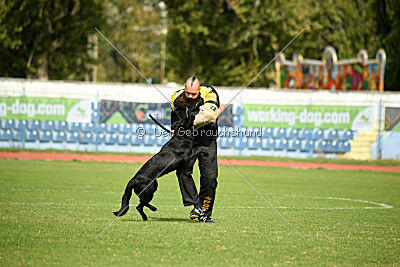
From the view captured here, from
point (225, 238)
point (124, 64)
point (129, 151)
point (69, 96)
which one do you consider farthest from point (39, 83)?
point (124, 64)

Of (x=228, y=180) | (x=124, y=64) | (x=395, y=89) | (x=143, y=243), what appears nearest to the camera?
(x=143, y=243)

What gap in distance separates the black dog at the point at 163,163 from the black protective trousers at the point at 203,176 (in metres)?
0.18

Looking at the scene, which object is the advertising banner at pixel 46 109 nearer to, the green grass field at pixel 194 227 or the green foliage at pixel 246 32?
the green grass field at pixel 194 227

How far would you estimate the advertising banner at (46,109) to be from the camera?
3297cm

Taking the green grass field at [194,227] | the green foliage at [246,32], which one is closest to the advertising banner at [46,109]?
the green grass field at [194,227]

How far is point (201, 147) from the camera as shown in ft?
37.1

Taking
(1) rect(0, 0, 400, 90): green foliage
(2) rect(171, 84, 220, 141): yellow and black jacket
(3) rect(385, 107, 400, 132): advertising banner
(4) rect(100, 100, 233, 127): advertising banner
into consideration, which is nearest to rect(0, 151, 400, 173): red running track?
(4) rect(100, 100, 233, 127): advertising banner

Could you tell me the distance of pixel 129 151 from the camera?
109ft

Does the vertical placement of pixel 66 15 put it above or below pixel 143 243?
above

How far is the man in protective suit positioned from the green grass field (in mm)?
394

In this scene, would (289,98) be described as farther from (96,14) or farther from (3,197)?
(3,197)

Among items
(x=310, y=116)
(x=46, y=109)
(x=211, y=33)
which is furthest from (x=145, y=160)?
(x=211, y=33)

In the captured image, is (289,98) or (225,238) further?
(289,98)

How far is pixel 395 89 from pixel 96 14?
19951 mm
